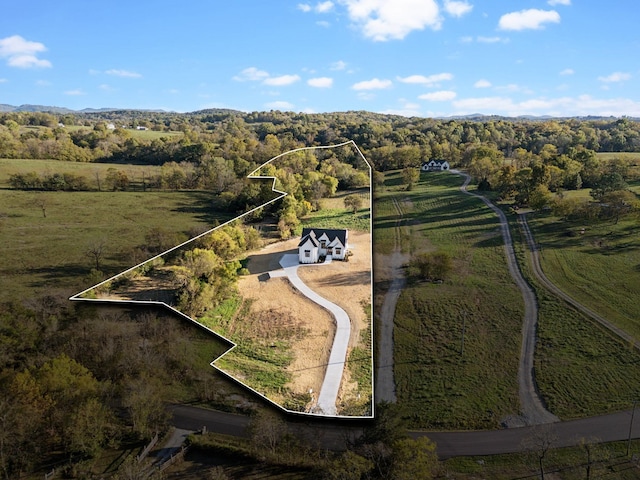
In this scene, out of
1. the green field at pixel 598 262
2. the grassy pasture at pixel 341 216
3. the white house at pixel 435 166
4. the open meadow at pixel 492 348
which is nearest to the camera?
the grassy pasture at pixel 341 216

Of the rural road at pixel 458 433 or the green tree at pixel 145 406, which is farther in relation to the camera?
the rural road at pixel 458 433

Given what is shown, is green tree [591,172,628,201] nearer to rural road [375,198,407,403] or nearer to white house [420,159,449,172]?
rural road [375,198,407,403]

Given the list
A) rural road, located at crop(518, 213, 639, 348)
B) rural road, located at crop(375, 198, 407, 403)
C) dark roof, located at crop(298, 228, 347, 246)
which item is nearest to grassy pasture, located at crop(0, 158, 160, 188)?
dark roof, located at crop(298, 228, 347, 246)

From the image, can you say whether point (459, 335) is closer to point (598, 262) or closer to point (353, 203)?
point (598, 262)

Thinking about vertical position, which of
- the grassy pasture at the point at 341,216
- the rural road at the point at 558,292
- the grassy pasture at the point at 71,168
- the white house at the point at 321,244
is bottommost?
the rural road at the point at 558,292

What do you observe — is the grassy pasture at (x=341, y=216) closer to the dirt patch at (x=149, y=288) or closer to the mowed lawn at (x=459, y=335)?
the dirt patch at (x=149, y=288)

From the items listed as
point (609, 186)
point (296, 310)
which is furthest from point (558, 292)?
point (296, 310)

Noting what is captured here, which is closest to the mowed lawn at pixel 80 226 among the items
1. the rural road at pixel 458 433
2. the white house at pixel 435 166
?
the rural road at pixel 458 433
